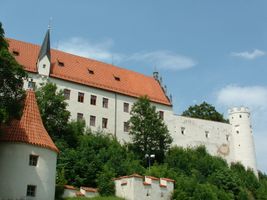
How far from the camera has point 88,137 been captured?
135ft

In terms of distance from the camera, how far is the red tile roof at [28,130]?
27156 mm

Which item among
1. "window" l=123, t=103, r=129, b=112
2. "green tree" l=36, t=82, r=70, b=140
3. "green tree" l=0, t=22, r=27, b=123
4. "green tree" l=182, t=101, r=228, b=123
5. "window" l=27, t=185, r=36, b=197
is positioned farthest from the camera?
"green tree" l=182, t=101, r=228, b=123

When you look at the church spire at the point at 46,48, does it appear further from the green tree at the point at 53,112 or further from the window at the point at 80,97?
the green tree at the point at 53,112

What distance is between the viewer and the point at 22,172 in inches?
1046

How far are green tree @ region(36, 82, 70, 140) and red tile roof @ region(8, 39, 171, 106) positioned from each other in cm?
773

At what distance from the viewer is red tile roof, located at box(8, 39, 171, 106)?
4931 cm

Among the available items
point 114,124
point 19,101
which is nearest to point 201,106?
point 114,124

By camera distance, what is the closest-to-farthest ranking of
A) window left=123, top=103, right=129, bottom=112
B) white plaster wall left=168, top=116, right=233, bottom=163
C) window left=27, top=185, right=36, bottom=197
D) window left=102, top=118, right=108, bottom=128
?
1. window left=27, top=185, right=36, bottom=197
2. window left=102, top=118, right=108, bottom=128
3. window left=123, top=103, right=129, bottom=112
4. white plaster wall left=168, top=116, right=233, bottom=163

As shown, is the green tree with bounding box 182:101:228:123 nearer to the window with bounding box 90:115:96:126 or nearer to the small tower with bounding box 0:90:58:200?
the window with bounding box 90:115:96:126

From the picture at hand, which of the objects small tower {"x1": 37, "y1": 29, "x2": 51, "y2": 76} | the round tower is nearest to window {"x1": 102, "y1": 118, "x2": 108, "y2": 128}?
small tower {"x1": 37, "y1": 29, "x2": 51, "y2": 76}

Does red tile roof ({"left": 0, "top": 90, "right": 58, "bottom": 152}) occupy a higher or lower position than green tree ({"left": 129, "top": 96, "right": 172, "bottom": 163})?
lower

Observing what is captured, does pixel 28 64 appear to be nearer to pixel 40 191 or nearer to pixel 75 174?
pixel 75 174

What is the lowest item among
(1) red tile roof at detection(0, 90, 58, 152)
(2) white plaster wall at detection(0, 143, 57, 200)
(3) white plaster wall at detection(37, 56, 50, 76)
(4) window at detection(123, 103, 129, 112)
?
(2) white plaster wall at detection(0, 143, 57, 200)

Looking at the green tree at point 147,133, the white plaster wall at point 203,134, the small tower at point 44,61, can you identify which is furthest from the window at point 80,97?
the white plaster wall at point 203,134
